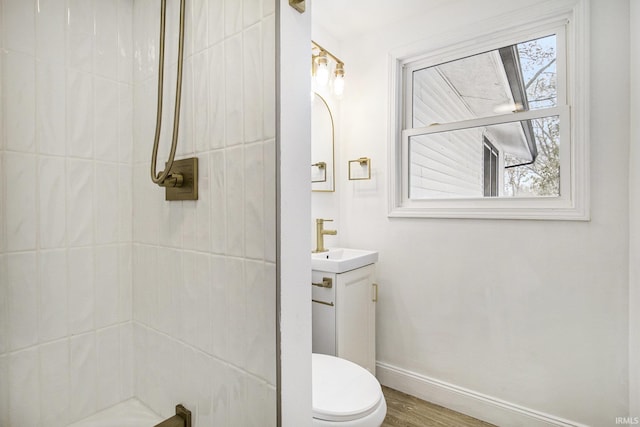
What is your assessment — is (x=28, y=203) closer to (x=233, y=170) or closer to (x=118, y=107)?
(x=118, y=107)

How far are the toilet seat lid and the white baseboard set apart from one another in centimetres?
82

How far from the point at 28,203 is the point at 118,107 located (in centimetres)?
38

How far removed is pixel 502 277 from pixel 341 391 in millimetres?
1058

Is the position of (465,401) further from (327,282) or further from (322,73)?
(322,73)

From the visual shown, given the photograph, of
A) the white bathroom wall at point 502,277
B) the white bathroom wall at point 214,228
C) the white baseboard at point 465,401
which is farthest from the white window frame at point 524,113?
the white bathroom wall at point 214,228

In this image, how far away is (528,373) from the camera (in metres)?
1.58

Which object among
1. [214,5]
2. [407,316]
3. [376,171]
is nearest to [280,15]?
[214,5]

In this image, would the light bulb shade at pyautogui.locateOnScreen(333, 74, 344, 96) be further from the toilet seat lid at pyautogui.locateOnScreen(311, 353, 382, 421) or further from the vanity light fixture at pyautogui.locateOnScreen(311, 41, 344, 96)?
the toilet seat lid at pyautogui.locateOnScreen(311, 353, 382, 421)

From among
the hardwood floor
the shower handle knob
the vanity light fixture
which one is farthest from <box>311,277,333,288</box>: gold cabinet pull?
the vanity light fixture

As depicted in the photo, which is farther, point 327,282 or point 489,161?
point 489,161

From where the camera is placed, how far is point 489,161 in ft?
5.91

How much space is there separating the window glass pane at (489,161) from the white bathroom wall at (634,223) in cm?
29

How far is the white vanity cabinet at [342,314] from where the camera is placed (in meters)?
1.58

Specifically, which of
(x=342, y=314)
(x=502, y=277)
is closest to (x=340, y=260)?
(x=342, y=314)
